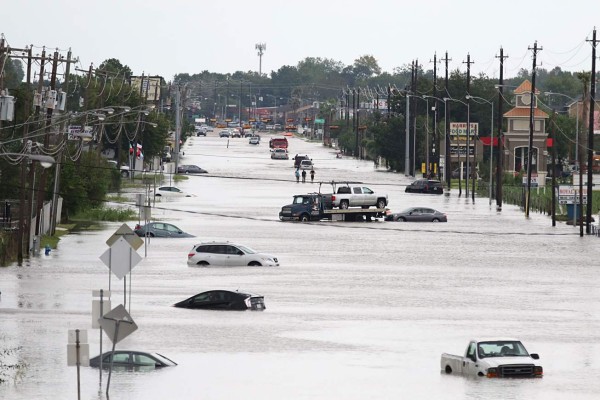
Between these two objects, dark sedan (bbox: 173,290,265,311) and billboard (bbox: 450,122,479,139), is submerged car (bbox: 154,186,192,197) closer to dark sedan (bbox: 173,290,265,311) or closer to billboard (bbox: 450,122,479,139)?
billboard (bbox: 450,122,479,139)

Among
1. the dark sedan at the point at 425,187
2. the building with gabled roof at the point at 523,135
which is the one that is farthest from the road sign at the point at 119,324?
the building with gabled roof at the point at 523,135

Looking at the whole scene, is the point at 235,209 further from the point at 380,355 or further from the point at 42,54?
the point at 380,355

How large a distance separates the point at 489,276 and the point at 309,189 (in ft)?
195

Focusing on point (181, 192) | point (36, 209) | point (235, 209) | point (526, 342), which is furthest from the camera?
point (181, 192)

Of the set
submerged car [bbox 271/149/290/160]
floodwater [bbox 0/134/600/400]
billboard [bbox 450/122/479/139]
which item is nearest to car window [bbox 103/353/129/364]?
floodwater [bbox 0/134/600/400]

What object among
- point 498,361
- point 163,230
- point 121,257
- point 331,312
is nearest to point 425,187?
point 163,230

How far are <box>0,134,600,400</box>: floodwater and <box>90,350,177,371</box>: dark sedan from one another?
44 cm

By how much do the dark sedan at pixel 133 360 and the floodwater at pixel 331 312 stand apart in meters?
0.44

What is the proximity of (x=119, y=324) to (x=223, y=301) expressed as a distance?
1953cm

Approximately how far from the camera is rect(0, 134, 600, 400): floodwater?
3531 centimetres

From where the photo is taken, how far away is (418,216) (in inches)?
3871

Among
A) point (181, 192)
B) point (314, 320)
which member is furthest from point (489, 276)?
point (181, 192)

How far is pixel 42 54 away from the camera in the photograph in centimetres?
7056

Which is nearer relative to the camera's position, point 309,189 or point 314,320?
point 314,320
